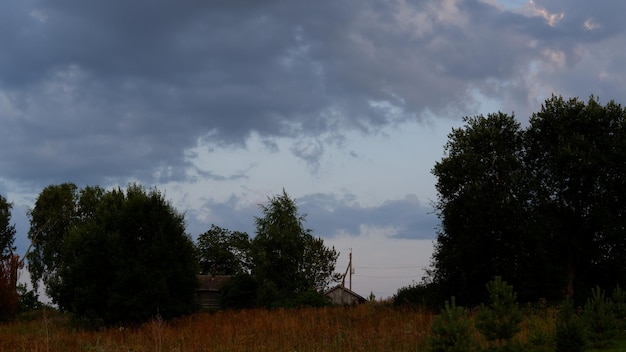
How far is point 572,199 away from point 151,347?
96.5 feet

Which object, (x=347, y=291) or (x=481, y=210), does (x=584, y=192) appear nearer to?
(x=481, y=210)

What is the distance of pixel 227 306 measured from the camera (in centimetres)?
5159

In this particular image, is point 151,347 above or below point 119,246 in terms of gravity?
below

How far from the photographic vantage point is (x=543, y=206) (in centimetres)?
3784

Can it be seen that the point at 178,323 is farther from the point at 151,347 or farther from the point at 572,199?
the point at 572,199

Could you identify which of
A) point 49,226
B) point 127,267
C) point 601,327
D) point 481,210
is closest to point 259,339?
point 601,327

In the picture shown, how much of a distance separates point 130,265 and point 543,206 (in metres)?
25.1

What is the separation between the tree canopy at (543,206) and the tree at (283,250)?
20842mm

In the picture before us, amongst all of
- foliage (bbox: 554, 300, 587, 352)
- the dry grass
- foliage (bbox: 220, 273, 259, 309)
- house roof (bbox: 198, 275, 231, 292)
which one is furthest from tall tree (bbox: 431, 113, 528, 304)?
house roof (bbox: 198, 275, 231, 292)

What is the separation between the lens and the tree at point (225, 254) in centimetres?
7925

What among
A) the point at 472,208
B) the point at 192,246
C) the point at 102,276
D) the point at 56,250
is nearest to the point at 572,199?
the point at 472,208

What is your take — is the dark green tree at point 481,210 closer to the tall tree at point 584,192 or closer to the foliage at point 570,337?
the tall tree at point 584,192

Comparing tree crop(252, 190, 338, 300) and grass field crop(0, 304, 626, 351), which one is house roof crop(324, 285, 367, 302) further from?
grass field crop(0, 304, 626, 351)

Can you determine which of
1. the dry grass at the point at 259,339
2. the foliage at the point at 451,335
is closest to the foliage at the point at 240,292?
the dry grass at the point at 259,339
